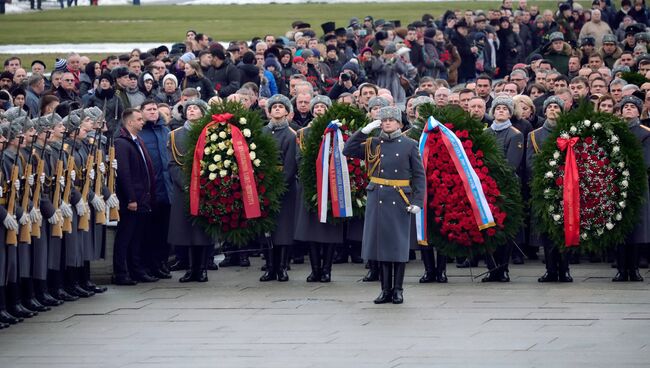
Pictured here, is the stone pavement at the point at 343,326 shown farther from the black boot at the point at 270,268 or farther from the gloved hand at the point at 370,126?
the gloved hand at the point at 370,126

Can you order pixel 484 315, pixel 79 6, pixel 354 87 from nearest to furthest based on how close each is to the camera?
pixel 484 315
pixel 354 87
pixel 79 6

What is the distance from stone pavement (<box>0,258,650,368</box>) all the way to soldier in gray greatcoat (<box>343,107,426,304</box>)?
0.43 m

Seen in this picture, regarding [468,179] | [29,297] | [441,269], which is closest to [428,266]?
[441,269]

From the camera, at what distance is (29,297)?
50.7 ft

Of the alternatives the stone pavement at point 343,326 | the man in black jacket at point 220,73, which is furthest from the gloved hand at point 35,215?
the man in black jacket at point 220,73

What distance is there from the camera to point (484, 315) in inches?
579

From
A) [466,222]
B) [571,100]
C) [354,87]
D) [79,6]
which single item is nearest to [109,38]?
[79,6]

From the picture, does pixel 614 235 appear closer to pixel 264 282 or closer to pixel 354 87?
pixel 264 282

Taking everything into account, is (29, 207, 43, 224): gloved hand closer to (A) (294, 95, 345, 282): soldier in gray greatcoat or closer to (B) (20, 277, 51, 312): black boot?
(B) (20, 277, 51, 312): black boot

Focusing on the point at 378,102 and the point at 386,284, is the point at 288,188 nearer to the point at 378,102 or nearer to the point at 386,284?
the point at 378,102

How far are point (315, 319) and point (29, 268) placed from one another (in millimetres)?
2907

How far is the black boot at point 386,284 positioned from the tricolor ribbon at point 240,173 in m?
2.11

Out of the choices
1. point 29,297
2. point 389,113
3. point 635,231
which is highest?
point 389,113

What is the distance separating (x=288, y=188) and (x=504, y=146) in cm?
249
